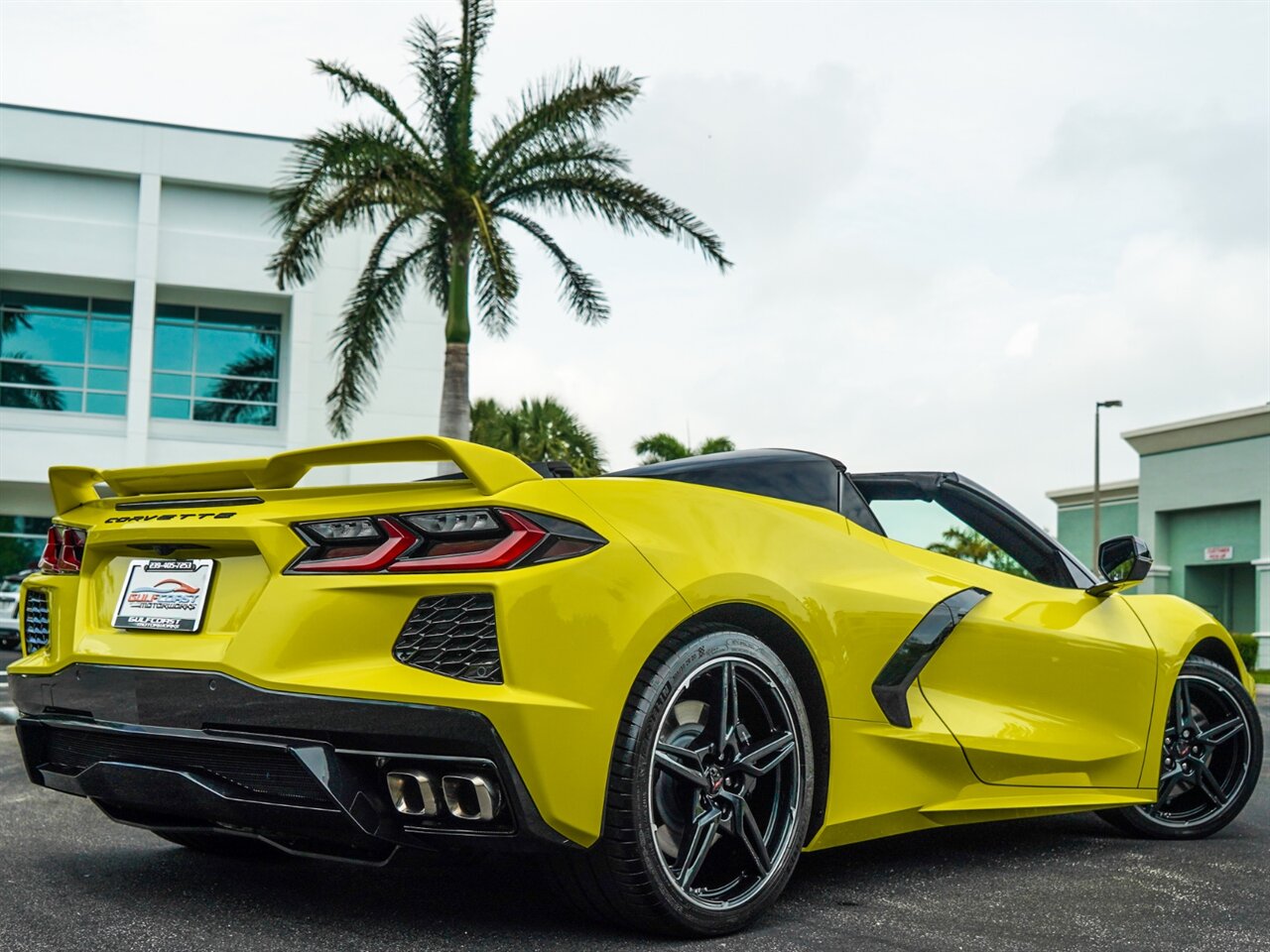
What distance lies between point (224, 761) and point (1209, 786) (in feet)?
12.4

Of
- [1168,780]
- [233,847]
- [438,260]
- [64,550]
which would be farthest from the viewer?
[438,260]

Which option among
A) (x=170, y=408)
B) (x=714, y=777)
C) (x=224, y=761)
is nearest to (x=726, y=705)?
(x=714, y=777)

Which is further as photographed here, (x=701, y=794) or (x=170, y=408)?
(x=170, y=408)

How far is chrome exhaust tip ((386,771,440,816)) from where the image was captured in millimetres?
3107

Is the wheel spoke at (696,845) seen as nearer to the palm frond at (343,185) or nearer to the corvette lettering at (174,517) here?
the corvette lettering at (174,517)

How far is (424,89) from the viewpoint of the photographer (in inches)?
755

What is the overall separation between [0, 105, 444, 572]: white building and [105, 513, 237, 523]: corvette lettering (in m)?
30.3

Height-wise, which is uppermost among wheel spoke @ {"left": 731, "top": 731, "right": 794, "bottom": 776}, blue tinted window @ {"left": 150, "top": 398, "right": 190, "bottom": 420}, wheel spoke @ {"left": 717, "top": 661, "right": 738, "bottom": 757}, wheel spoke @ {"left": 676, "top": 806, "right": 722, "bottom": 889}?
blue tinted window @ {"left": 150, "top": 398, "right": 190, "bottom": 420}

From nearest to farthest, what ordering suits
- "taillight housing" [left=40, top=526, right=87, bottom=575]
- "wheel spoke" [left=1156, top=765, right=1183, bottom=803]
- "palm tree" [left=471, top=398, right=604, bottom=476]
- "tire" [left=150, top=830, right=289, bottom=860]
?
"taillight housing" [left=40, top=526, right=87, bottom=575] → "tire" [left=150, top=830, right=289, bottom=860] → "wheel spoke" [left=1156, top=765, right=1183, bottom=803] → "palm tree" [left=471, top=398, right=604, bottom=476]

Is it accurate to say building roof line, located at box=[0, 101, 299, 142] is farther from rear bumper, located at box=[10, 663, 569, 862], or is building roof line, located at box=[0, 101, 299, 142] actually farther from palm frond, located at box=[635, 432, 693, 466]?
rear bumper, located at box=[10, 663, 569, 862]

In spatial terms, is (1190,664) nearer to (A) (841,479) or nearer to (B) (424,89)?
(A) (841,479)

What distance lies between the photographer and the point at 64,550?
3.91 metres

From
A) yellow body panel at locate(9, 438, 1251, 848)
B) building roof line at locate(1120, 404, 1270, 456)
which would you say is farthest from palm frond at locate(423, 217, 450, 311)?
building roof line at locate(1120, 404, 1270, 456)

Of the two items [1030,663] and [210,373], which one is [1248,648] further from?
[1030,663]
